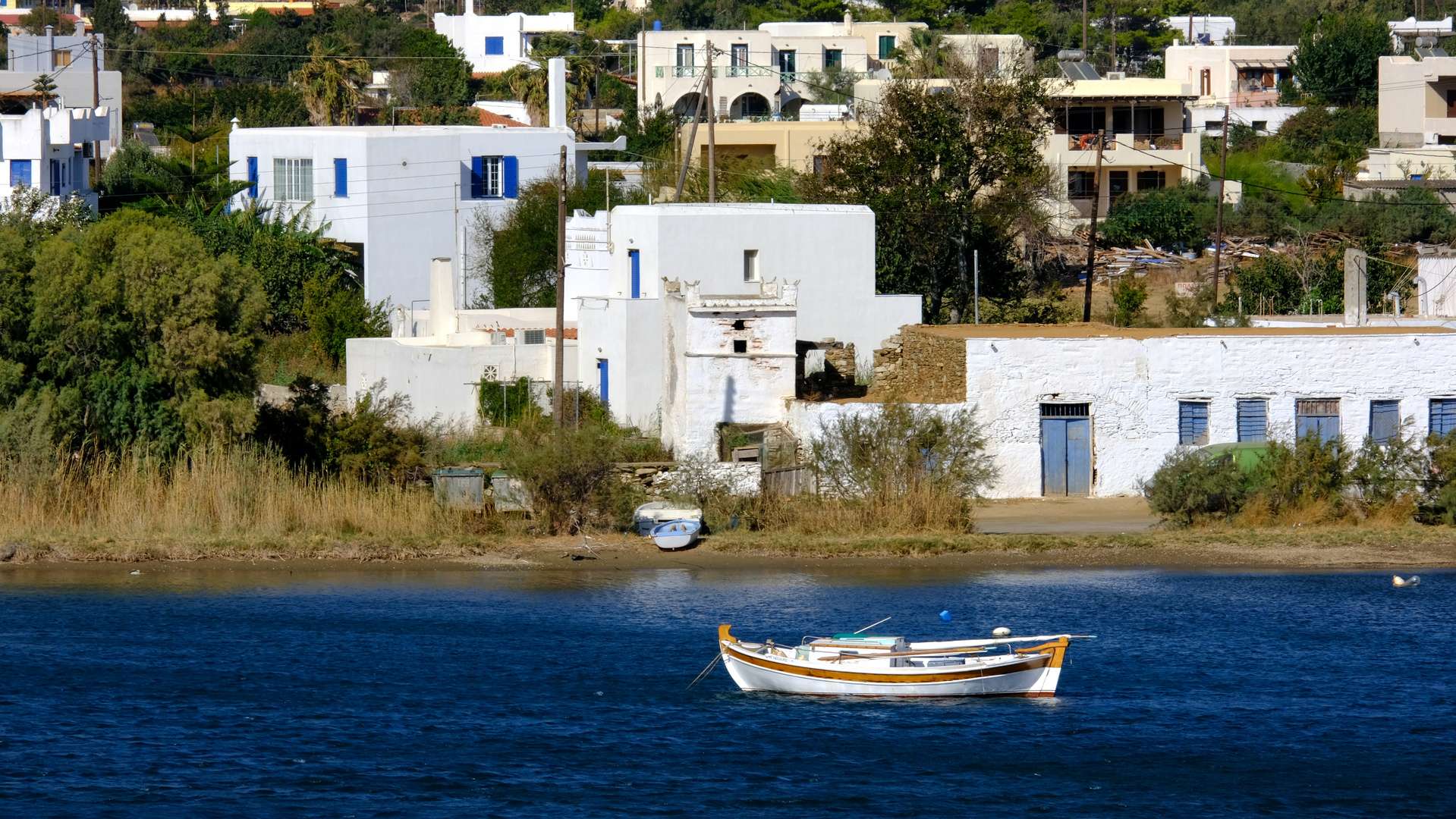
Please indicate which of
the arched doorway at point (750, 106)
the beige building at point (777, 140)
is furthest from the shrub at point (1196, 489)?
the arched doorway at point (750, 106)

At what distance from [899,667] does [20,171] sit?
4489 centimetres

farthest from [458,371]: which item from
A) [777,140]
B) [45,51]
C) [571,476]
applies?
[45,51]

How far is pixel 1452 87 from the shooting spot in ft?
258

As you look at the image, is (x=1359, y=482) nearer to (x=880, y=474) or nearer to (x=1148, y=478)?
(x=1148, y=478)

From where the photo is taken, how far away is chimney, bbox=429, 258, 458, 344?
159ft

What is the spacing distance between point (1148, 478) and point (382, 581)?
15877 mm

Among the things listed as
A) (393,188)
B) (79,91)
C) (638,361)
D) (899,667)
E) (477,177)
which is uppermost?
(79,91)

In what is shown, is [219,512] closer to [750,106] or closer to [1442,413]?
[1442,413]

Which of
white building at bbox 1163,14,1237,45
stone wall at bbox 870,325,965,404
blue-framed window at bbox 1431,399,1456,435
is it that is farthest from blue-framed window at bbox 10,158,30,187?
white building at bbox 1163,14,1237,45

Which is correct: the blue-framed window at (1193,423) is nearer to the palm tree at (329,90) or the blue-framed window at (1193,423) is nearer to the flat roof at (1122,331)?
the flat roof at (1122,331)

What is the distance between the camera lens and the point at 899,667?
24.9 m

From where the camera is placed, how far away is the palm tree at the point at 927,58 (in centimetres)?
A: 6229

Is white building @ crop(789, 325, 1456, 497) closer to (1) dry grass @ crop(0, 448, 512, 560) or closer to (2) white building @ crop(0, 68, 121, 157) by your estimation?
(1) dry grass @ crop(0, 448, 512, 560)

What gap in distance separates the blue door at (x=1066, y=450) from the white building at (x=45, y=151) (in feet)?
118
